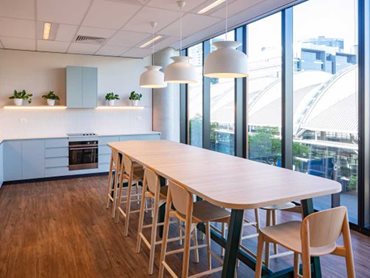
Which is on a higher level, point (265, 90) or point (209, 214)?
point (265, 90)

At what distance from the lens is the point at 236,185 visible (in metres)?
2.14

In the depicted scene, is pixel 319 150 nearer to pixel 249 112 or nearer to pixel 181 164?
pixel 249 112

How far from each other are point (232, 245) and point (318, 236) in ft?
1.65

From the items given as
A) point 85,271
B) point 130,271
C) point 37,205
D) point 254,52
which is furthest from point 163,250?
point 254,52

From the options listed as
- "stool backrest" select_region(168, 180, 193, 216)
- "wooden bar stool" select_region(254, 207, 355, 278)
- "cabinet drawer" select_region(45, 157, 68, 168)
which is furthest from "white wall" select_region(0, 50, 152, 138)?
"wooden bar stool" select_region(254, 207, 355, 278)

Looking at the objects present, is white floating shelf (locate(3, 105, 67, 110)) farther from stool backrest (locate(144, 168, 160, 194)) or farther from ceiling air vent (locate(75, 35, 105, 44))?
stool backrest (locate(144, 168, 160, 194))

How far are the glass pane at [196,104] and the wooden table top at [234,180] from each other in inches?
122

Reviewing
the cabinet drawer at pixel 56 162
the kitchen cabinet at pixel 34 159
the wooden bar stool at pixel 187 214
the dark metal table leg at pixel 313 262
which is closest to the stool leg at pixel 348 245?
the dark metal table leg at pixel 313 262

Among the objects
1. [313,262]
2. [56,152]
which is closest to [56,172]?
[56,152]

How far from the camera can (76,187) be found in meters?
5.59

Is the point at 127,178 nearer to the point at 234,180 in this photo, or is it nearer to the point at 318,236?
the point at 234,180

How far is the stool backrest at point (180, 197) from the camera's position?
2.15 m

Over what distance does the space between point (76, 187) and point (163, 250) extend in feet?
11.8

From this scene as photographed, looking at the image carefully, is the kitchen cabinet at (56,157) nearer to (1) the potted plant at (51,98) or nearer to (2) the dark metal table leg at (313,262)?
(1) the potted plant at (51,98)
